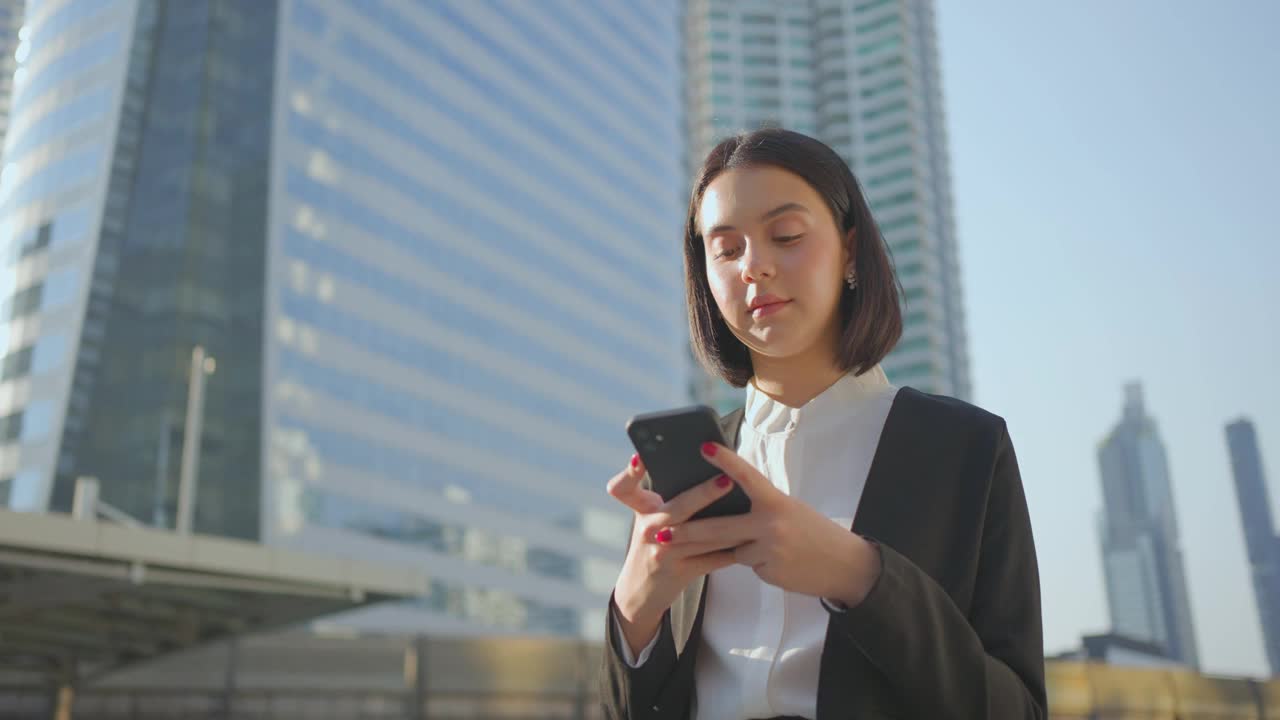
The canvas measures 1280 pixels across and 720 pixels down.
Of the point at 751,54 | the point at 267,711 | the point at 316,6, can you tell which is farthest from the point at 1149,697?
the point at 751,54

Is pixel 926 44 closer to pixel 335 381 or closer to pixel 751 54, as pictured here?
pixel 751 54

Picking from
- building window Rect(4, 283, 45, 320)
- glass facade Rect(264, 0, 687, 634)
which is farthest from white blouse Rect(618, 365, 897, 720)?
building window Rect(4, 283, 45, 320)

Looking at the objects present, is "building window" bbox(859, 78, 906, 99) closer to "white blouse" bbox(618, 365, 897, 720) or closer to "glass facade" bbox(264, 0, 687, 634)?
"glass facade" bbox(264, 0, 687, 634)

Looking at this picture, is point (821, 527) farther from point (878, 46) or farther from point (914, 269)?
point (878, 46)

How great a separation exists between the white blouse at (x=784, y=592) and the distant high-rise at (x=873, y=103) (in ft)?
294

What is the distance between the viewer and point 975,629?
1.48 m

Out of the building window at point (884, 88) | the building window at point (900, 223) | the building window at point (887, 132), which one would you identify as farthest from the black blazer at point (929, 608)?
the building window at point (884, 88)

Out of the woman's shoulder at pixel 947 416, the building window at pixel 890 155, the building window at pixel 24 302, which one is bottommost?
the woman's shoulder at pixel 947 416

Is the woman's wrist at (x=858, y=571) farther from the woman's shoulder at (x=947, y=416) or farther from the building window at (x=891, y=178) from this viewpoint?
the building window at (x=891, y=178)

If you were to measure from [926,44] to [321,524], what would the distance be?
88819 millimetres

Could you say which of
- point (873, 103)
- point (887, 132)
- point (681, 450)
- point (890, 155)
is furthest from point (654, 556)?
point (873, 103)

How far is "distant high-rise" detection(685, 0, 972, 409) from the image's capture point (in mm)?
96562

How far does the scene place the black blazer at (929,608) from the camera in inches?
50.3

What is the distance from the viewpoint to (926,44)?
382 feet
